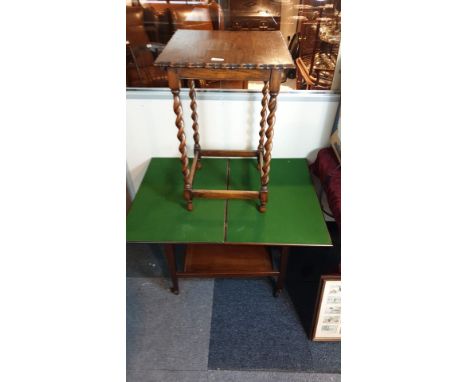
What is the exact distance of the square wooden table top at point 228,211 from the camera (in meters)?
1.16

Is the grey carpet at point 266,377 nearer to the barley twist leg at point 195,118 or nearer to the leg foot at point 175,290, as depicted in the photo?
the leg foot at point 175,290

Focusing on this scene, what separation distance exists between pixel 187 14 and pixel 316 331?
140 cm

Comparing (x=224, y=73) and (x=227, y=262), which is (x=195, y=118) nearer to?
(x=224, y=73)

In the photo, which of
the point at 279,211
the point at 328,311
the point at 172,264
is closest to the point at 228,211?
the point at 279,211

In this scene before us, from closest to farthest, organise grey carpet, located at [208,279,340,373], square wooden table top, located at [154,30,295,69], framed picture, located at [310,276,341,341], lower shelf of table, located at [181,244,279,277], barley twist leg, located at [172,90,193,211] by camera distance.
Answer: square wooden table top, located at [154,30,295,69]
barley twist leg, located at [172,90,193,211]
framed picture, located at [310,276,341,341]
grey carpet, located at [208,279,340,373]
lower shelf of table, located at [181,244,279,277]

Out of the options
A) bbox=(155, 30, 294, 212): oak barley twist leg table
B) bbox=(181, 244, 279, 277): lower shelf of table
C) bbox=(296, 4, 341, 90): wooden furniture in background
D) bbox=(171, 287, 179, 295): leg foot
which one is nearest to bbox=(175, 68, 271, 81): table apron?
bbox=(155, 30, 294, 212): oak barley twist leg table

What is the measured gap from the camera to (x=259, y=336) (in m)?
1.30

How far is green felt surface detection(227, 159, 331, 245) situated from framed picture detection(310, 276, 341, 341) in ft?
0.49

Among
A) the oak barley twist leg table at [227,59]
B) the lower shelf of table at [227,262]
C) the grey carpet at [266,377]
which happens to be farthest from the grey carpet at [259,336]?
the oak barley twist leg table at [227,59]

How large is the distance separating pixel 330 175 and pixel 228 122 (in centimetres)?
54

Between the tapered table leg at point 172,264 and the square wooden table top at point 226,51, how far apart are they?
705 mm

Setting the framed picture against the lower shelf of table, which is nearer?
the framed picture

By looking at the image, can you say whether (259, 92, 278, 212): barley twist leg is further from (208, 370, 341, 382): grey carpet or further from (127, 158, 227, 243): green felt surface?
(208, 370, 341, 382): grey carpet

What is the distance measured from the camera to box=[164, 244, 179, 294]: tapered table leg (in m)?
1.23
